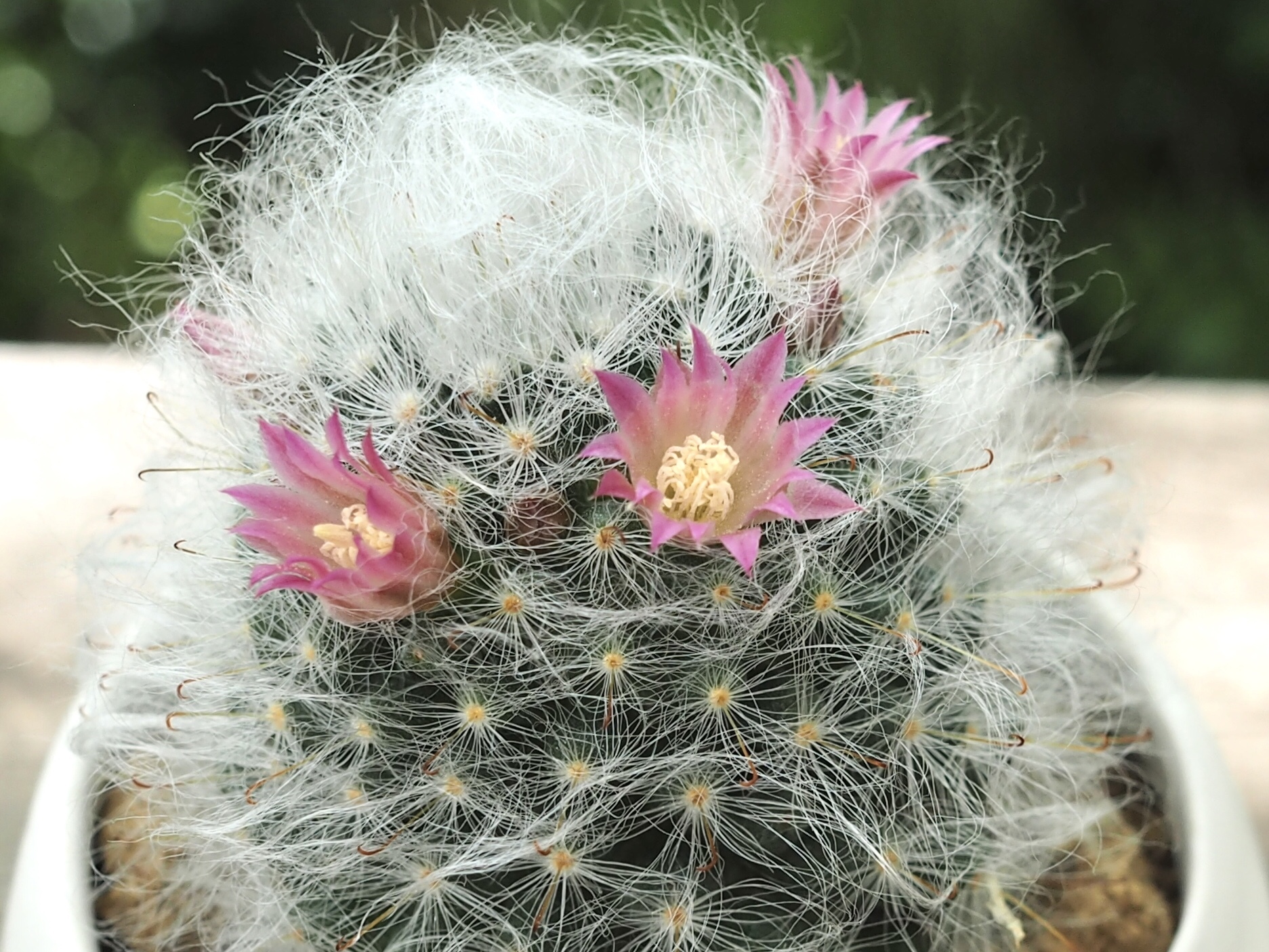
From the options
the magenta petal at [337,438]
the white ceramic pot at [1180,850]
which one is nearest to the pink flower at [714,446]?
the magenta petal at [337,438]

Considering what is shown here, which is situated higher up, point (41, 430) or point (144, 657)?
point (144, 657)

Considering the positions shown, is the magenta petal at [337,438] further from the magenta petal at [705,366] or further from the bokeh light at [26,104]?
the bokeh light at [26,104]

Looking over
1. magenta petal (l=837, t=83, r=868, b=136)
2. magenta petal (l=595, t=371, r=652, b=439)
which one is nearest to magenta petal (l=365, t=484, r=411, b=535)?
magenta petal (l=595, t=371, r=652, b=439)

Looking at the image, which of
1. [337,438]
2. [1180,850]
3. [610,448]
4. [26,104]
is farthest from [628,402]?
[26,104]

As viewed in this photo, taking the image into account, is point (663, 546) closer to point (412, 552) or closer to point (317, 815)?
point (412, 552)

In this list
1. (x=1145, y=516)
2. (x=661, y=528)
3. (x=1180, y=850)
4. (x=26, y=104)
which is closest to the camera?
(x=661, y=528)

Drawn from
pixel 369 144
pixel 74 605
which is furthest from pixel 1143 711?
pixel 74 605

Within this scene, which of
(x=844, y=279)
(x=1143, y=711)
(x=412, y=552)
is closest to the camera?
(x=412, y=552)

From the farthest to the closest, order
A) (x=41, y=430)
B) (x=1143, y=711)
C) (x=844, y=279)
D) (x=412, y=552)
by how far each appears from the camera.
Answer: (x=41, y=430) → (x=1143, y=711) → (x=844, y=279) → (x=412, y=552)

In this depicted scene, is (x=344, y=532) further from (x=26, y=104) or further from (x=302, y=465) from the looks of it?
(x=26, y=104)
